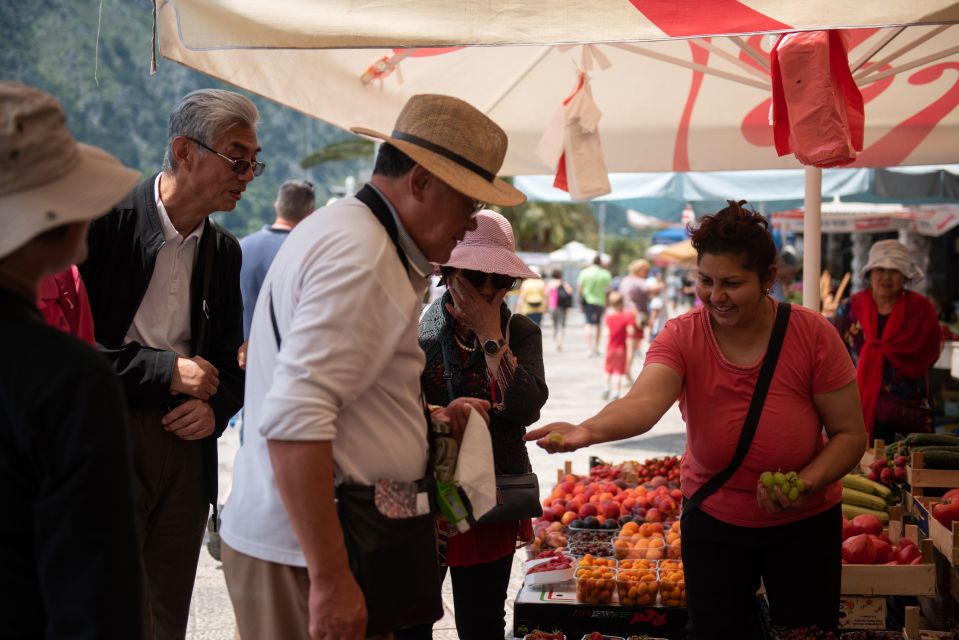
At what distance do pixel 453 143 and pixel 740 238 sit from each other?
125 cm

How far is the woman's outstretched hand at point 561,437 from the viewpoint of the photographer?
9.00 ft

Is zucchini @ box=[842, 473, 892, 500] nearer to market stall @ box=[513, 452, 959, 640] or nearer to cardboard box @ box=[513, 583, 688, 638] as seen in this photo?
market stall @ box=[513, 452, 959, 640]

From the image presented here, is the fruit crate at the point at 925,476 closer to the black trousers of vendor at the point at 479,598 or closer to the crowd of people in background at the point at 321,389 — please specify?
the crowd of people in background at the point at 321,389

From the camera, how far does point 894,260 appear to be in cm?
656

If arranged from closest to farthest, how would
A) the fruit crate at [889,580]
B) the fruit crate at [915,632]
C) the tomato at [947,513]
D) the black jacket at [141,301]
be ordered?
1. the black jacket at [141,301]
2. the fruit crate at [915,632]
3. the fruit crate at [889,580]
4. the tomato at [947,513]

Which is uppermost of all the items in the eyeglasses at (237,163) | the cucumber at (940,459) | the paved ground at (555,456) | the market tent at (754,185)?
the market tent at (754,185)

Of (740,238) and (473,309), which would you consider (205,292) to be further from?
(740,238)

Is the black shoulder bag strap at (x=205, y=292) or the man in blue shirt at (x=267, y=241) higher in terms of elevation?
the man in blue shirt at (x=267, y=241)

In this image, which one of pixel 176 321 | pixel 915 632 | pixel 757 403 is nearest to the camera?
pixel 757 403

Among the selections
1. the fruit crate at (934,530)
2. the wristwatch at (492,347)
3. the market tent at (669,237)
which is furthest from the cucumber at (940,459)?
the market tent at (669,237)

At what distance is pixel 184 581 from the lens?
310 centimetres

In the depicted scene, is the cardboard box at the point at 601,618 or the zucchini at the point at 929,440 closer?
the cardboard box at the point at 601,618

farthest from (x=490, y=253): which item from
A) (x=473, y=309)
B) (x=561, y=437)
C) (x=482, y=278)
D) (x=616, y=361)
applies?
(x=616, y=361)

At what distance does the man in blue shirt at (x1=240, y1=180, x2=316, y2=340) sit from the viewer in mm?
6047
